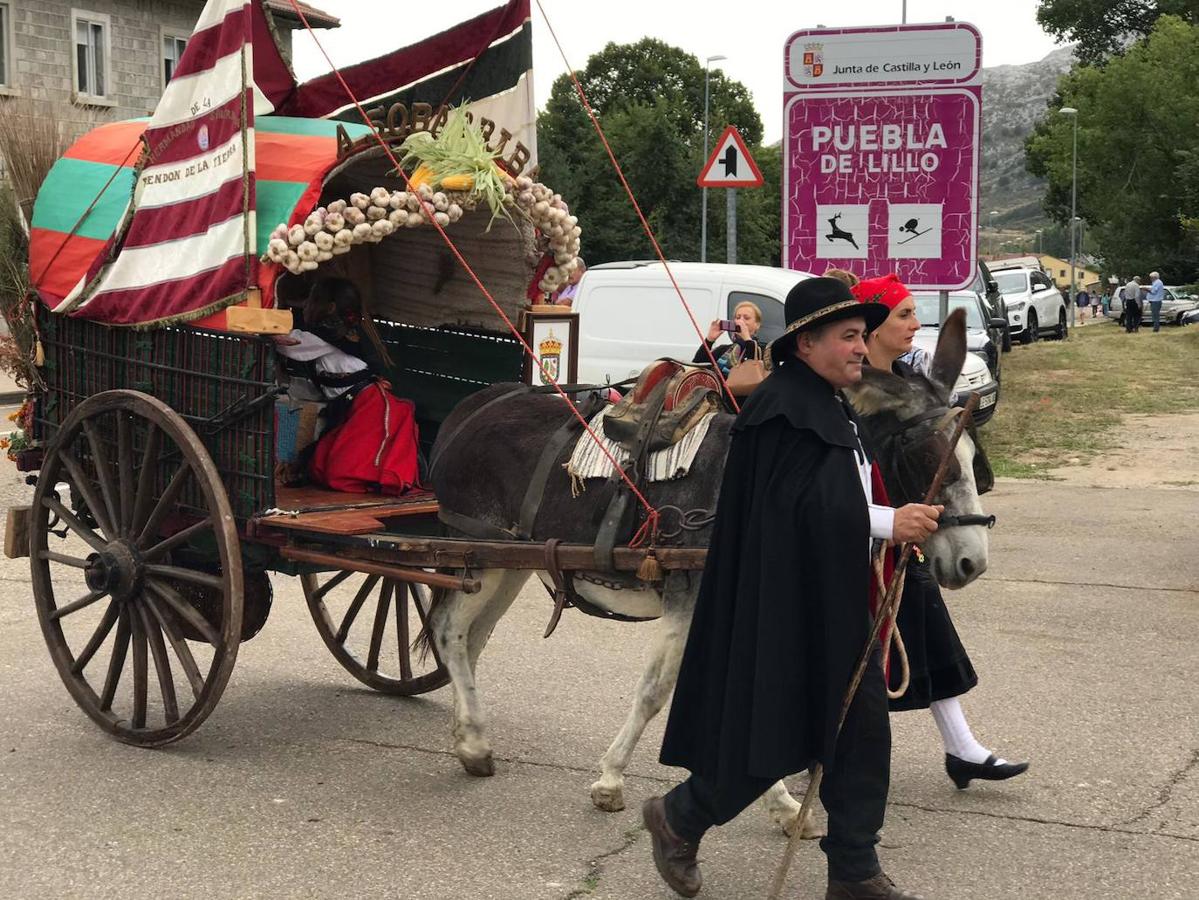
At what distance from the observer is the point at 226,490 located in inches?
237

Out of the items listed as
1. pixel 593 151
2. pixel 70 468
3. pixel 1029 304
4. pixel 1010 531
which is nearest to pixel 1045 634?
pixel 1010 531

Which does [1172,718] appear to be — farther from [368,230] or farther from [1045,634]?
[368,230]

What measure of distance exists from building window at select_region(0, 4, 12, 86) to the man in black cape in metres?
33.0

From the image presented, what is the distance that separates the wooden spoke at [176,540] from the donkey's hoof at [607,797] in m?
1.78

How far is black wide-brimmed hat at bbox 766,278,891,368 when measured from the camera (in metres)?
4.19

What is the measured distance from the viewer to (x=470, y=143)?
611 cm

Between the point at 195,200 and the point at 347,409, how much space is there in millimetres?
1356

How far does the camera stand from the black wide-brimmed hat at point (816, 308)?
Result: 4191 millimetres

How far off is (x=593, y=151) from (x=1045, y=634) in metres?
45.0

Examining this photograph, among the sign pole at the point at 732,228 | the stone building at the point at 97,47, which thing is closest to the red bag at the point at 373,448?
the sign pole at the point at 732,228

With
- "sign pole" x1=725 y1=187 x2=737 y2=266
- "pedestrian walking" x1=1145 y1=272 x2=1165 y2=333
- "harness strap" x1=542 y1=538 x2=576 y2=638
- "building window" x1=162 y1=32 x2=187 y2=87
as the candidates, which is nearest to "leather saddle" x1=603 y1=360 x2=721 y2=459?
"harness strap" x1=542 y1=538 x2=576 y2=638

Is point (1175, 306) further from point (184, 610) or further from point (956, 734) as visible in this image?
point (184, 610)

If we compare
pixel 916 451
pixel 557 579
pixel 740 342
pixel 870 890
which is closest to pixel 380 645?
pixel 557 579

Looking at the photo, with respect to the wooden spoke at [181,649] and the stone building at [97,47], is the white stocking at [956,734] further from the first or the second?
the stone building at [97,47]
